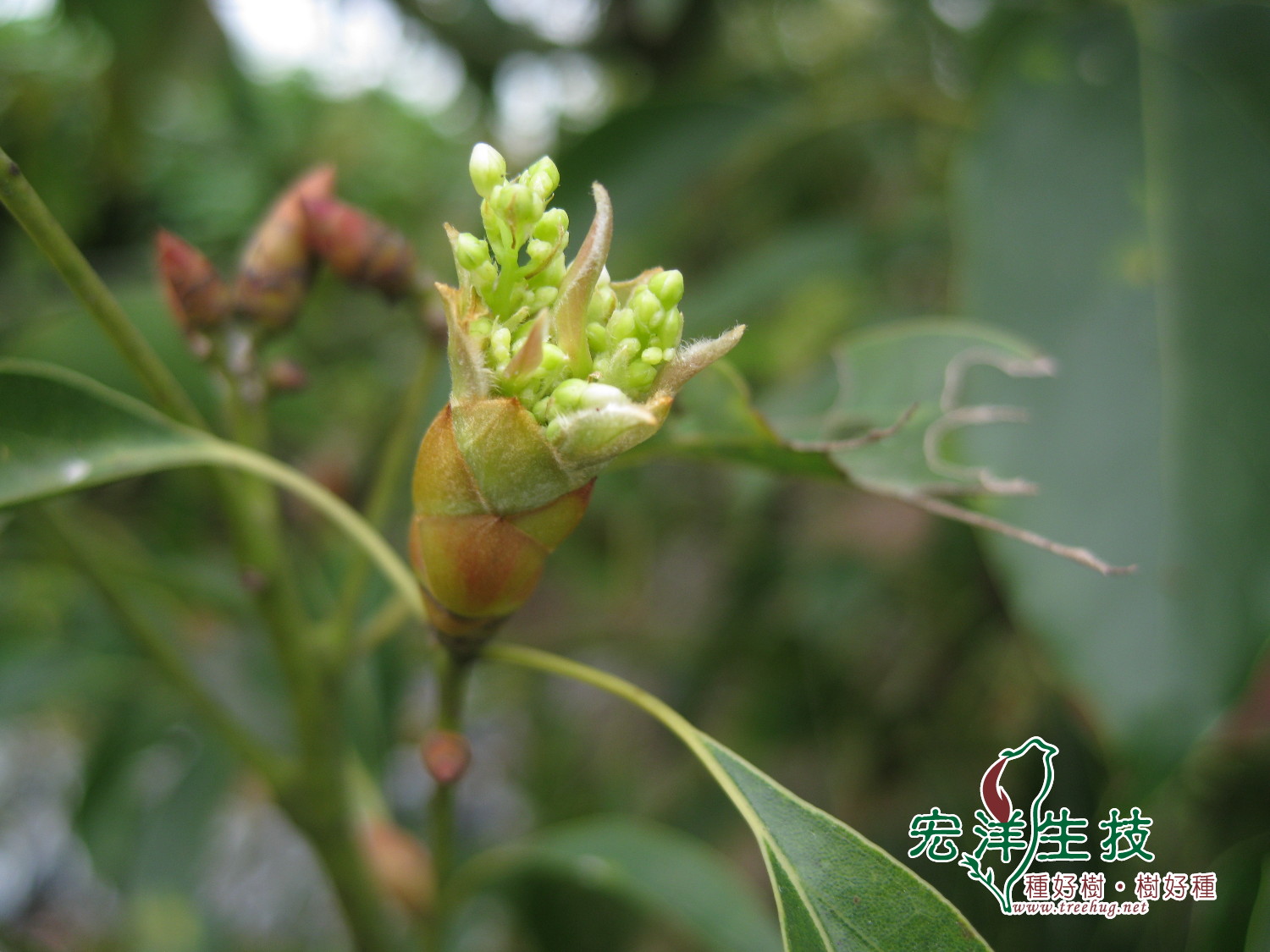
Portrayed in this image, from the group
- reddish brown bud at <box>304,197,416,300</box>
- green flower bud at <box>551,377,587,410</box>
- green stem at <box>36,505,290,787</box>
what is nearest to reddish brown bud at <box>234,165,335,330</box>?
reddish brown bud at <box>304,197,416,300</box>

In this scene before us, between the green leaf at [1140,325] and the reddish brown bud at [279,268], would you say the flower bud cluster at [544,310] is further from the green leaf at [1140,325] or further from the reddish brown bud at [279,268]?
the green leaf at [1140,325]

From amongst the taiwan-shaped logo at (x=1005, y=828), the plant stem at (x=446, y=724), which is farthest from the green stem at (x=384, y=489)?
the taiwan-shaped logo at (x=1005, y=828)

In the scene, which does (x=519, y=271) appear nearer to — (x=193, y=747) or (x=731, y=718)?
(x=193, y=747)

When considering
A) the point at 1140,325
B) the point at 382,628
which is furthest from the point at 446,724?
the point at 1140,325

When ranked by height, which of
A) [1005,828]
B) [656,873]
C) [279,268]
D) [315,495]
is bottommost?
[656,873]

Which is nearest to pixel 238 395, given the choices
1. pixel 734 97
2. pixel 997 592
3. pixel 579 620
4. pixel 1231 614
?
pixel 1231 614

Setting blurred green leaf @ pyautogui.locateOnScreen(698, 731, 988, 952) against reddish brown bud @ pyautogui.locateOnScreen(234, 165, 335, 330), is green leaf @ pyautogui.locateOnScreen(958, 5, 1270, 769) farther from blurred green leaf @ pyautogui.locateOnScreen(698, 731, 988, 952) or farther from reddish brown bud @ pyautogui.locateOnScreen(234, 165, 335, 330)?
reddish brown bud @ pyautogui.locateOnScreen(234, 165, 335, 330)

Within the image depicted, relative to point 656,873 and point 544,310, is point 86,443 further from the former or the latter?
point 656,873
